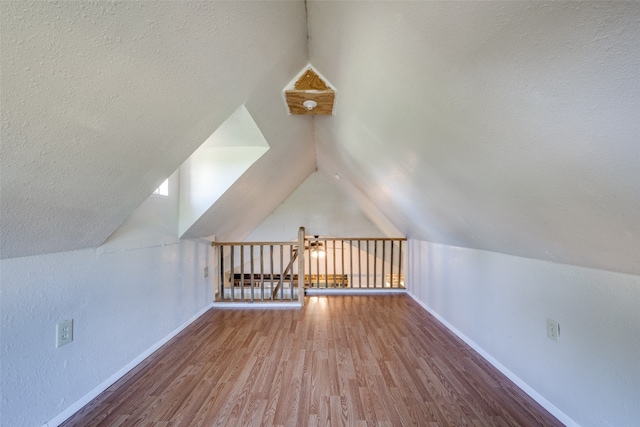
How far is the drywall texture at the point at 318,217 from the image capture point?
Result: 227 inches

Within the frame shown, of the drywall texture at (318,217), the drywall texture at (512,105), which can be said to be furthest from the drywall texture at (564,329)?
the drywall texture at (318,217)

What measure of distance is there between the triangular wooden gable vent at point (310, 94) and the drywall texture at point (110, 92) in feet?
0.36

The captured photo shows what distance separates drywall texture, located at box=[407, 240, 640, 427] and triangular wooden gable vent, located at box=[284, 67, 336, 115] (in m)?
1.79

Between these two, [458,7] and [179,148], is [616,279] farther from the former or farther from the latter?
[179,148]

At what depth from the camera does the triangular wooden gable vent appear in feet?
5.85

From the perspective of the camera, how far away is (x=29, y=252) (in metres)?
1.35

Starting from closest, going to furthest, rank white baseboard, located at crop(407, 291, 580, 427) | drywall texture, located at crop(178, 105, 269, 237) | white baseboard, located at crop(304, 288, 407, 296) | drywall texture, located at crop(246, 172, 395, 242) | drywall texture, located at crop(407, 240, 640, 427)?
drywall texture, located at crop(407, 240, 640, 427) < white baseboard, located at crop(407, 291, 580, 427) < drywall texture, located at crop(178, 105, 269, 237) < white baseboard, located at crop(304, 288, 407, 296) < drywall texture, located at crop(246, 172, 395, 242)

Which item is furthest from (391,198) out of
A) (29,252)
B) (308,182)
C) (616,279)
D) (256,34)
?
(308,182)

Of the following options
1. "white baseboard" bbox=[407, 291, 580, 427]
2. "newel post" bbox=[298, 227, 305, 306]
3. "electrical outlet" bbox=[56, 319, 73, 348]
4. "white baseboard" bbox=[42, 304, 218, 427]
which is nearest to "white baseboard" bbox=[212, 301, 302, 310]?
"newel post" bbox=[298, 227, 305, 306]

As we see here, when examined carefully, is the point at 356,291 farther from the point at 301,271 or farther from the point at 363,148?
the point at 363,148

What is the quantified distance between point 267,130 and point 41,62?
147cm

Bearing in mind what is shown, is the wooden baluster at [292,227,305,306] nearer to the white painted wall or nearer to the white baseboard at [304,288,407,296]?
the white baseboard at [304,288,407,296]

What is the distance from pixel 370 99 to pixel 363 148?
70 cm

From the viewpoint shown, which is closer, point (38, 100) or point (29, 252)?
point (38, 100)
